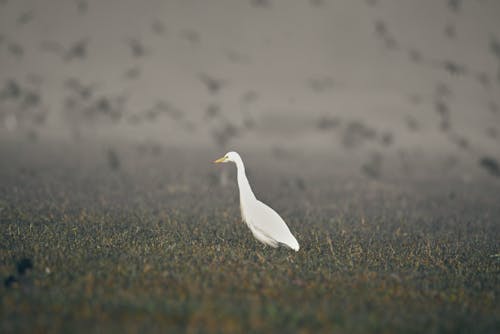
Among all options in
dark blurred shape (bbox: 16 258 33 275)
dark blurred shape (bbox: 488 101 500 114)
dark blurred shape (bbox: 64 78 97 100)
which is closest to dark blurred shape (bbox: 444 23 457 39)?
dark blurred shape (bbox: 488 101 500 114)

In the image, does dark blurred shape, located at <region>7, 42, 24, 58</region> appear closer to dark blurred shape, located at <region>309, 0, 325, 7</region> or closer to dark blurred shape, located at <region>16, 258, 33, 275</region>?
dark blurred shape, located at <region>16, 258, 33, 275</region>

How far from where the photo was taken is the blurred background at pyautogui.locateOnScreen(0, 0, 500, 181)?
60.9m

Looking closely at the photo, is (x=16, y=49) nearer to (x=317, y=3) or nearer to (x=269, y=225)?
(x=269, y=225)

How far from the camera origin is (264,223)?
1053 cm

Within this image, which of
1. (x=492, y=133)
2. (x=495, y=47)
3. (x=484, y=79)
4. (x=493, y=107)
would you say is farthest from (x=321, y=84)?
(x=492, y=133)

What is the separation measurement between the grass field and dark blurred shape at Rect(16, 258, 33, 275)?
0.02 m

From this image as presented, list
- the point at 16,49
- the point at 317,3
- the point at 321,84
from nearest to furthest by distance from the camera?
the point at 16,49 → the point at 321,84 → the point at 317,3

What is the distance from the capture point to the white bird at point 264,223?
10.4 meters

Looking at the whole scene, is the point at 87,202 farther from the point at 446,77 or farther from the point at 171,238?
the point at 446,77

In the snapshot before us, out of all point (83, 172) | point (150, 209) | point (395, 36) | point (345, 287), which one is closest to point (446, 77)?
point (395, 36)

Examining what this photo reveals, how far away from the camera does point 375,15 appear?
101 m

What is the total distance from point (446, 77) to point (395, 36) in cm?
1808

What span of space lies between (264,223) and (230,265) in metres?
1.38

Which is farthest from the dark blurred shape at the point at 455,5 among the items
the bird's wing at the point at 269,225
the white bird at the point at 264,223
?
the bird's wing at the point at 269,225
